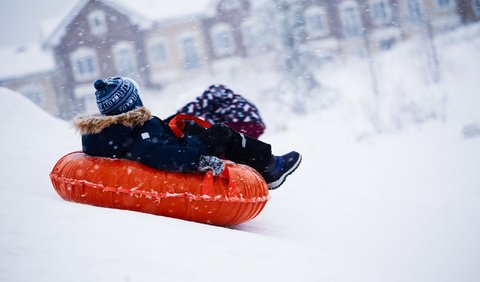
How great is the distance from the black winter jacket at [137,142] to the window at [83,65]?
23718 mm

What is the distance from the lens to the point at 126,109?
243cm

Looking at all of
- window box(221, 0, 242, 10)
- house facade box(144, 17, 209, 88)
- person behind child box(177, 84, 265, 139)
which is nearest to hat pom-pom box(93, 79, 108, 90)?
person behind child box(177, 84, 265, 139)

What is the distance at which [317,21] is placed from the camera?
25.0 meters

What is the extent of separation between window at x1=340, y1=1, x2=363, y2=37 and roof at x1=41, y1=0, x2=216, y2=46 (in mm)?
8673

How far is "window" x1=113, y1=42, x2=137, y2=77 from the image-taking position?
24.2m

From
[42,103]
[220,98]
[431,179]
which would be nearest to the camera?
[220,98]

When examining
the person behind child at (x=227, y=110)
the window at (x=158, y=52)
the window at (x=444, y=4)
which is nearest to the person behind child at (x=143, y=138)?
the person behind child at (x=227, y=110)

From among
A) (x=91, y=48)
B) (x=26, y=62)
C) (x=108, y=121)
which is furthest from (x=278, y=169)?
(x=26, y=62)

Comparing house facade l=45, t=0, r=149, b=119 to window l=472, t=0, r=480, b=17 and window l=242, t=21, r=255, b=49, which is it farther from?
window l=472, t=0, r=480, b=17

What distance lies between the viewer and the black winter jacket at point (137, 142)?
2.23 metres

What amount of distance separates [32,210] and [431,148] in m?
6.93

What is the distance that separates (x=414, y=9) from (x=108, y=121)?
2647 cm

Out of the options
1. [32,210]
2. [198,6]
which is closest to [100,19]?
[198,6]

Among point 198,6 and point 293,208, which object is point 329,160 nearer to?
point 293,208
